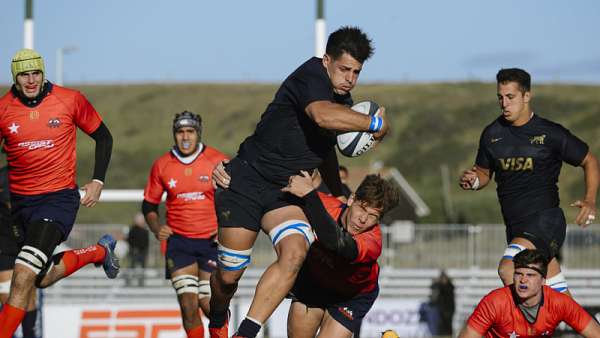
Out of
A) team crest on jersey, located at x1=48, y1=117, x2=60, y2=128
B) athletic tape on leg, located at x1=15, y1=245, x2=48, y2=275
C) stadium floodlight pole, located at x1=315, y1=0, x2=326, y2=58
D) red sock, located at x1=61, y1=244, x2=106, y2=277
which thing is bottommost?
red sock, located at x1=61, y1=244, x2=106, y2=277

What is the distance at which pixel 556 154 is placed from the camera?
10094 millimetres

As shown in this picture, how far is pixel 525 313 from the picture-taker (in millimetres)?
8930

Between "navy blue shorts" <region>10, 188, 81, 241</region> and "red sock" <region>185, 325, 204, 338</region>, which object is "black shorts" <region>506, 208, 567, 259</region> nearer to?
"red sock" <region>185, 325, 204, 338</region>

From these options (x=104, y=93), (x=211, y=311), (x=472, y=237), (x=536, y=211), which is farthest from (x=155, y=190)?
(x=104, y=93)

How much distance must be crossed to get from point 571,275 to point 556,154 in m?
11.0

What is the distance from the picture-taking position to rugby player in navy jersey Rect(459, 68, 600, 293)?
994 cm

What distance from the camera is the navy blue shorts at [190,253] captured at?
1210cm

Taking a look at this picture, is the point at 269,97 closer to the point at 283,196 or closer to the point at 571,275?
the point at 571,275

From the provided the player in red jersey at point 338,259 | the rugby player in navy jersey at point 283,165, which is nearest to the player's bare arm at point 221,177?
the rugby player in navy jersey at point 283,165

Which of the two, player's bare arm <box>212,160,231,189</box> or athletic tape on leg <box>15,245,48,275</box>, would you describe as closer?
player's bare arm <box>212,160,231,189</box>

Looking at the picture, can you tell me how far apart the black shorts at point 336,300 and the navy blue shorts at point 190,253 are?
8.87 feet

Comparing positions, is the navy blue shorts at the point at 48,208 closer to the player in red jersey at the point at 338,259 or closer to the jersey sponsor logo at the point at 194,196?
the player in red jersey at the point at 338,259

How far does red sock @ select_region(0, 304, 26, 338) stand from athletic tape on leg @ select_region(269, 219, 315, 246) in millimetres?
2352

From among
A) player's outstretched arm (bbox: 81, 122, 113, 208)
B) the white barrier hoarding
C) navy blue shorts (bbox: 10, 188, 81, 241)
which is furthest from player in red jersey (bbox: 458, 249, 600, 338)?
the white barrier hoarding
